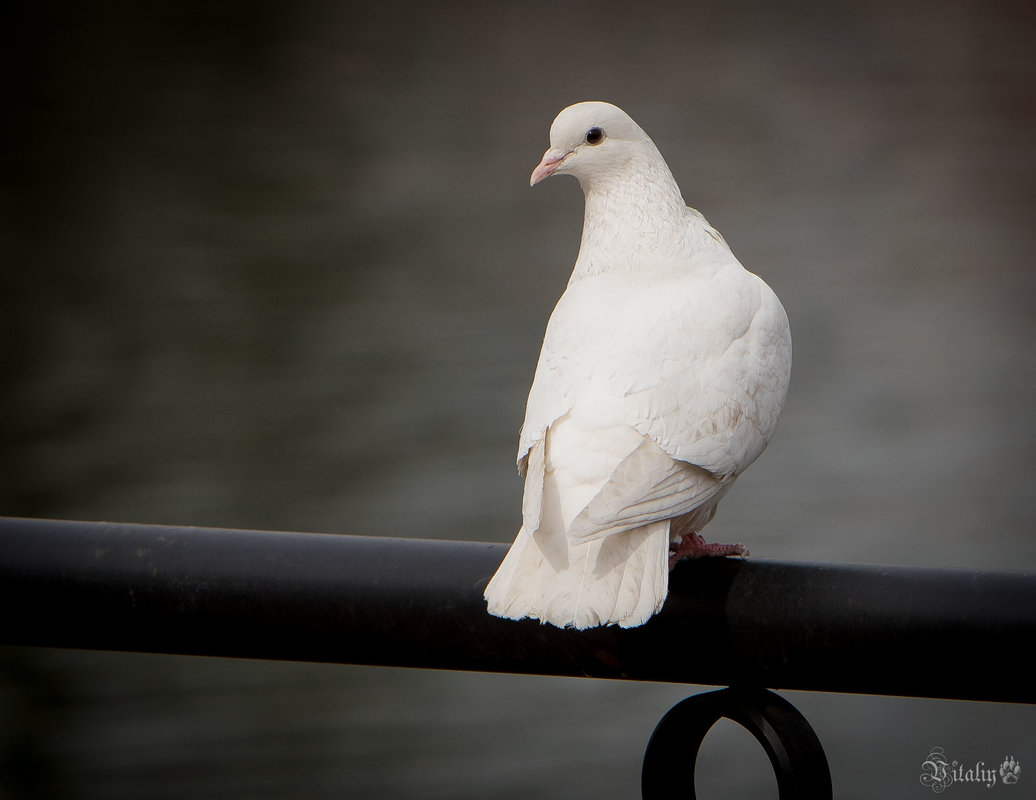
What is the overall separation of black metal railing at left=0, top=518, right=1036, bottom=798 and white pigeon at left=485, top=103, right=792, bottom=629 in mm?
30

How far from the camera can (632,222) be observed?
3.88ft

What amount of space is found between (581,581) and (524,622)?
0.07 meters

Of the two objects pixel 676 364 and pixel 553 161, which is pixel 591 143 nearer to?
pixel 553 161

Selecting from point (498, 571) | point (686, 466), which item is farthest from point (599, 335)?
point (498, 571)

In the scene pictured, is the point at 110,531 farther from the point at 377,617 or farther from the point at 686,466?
the point at 686,466

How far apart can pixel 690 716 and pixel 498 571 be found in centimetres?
16

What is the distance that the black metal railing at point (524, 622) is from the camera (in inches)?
27.0

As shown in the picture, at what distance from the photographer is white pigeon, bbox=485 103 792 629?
811 mm

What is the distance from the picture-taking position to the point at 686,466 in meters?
0.95

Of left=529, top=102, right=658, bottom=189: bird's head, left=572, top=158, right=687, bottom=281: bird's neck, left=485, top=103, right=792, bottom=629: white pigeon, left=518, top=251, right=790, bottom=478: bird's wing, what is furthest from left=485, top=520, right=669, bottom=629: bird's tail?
left=529, top=102, right=658, bottom=189: bird's head

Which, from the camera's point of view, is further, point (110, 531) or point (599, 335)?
point (599, 335)

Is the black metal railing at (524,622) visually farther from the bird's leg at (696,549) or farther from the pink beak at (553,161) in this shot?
the pink beak at (553,161)

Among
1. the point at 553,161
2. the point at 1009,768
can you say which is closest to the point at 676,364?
the point at 553,161

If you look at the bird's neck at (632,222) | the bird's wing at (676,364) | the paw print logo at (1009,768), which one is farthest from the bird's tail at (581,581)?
the paw print logo at (1009,768)
